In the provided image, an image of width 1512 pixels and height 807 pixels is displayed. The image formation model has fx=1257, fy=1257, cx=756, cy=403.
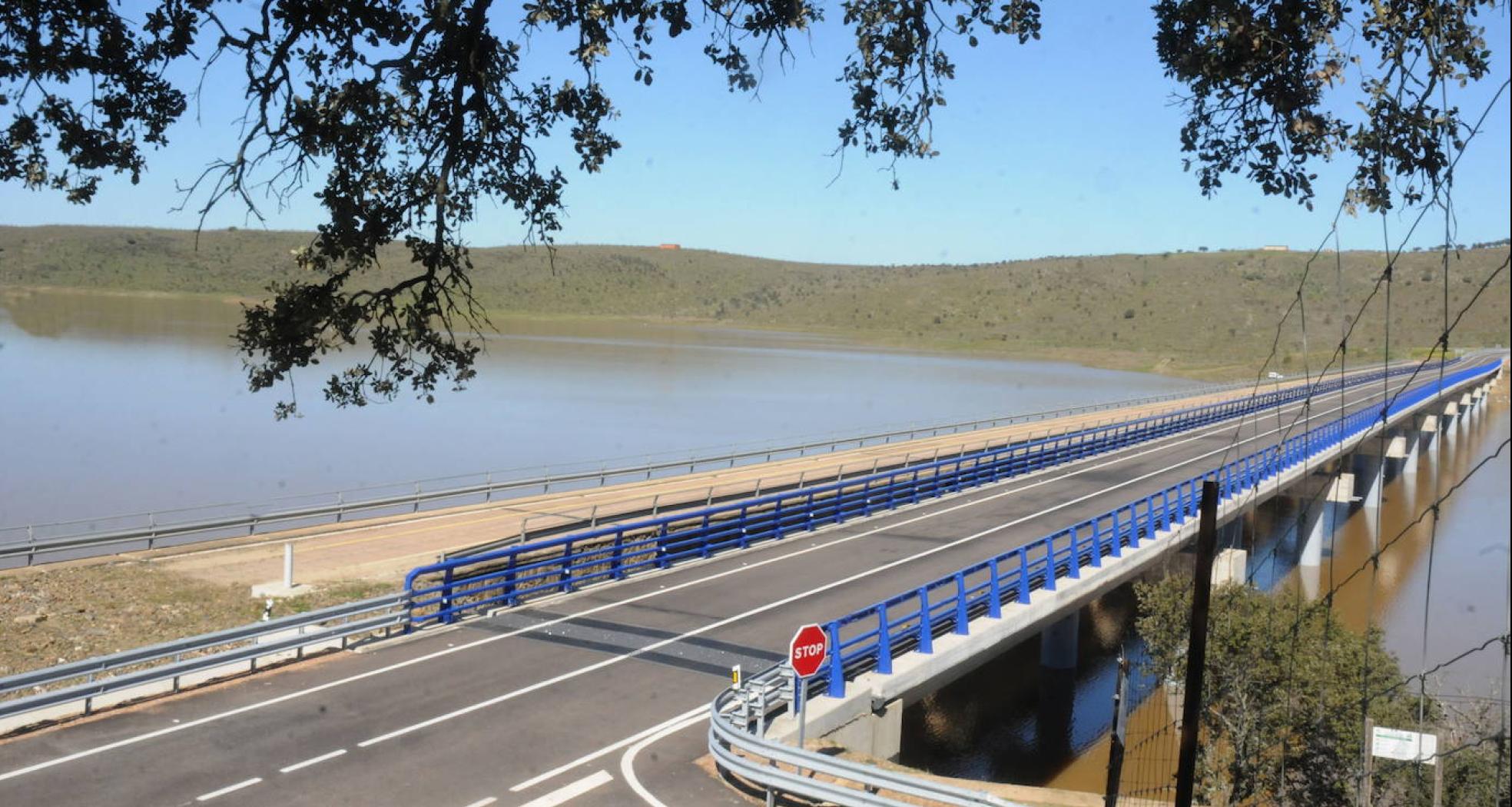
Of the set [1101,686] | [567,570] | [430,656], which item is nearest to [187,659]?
[430,656]

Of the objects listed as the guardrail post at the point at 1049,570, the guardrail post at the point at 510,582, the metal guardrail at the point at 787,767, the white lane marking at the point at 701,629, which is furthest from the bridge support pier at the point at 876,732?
the guardrail post at the point at 510,582

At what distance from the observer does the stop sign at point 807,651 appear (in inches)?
463

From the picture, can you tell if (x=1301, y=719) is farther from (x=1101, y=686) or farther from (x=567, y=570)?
(x=567, y=570)

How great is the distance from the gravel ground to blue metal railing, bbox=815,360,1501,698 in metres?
11.0

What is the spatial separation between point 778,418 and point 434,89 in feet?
196

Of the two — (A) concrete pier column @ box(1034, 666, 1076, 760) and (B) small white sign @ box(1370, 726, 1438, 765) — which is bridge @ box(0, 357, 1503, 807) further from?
(B) small white sign @ box(1370, 726, 1438, 765)

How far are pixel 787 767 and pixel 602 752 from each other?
1.87 meters

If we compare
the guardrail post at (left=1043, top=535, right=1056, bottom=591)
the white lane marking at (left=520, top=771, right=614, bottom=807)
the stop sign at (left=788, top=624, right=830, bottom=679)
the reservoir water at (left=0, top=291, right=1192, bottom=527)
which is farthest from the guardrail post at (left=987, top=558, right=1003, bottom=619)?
the reservoir water at (left=0, top=291, right=1192, bottom=527)

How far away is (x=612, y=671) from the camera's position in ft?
51.4

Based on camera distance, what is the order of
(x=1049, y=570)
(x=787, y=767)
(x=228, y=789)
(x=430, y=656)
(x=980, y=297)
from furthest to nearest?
(x=980, y=297), (x=1049, y=570), (x=430, y=656), (x=787, y=767), (x=228, y=789)

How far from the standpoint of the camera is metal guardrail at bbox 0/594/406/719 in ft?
41.9

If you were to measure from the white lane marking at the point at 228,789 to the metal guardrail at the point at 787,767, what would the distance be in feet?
13.6

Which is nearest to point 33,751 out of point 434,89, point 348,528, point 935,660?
point 434,89

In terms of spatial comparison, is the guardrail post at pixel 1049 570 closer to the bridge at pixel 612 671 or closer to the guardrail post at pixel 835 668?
the bridge at pixel 612 671
